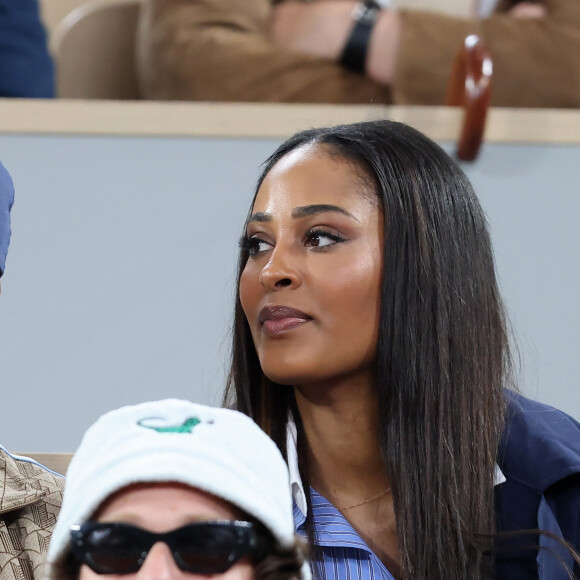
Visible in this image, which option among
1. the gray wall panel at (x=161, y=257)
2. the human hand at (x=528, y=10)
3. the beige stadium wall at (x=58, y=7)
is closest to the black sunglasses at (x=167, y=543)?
the gray wall panel at (x=161, y=257)

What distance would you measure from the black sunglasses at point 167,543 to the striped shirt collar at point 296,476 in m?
0.42

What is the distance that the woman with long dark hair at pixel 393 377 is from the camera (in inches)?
39.6

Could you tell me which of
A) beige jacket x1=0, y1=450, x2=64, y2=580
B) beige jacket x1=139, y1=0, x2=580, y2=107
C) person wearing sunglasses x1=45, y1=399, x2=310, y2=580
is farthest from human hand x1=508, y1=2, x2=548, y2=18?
person wearing sunglasses x1=45, y1=399, x2=310, y2=580

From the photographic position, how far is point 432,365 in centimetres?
105

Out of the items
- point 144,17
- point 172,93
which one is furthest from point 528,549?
point 144,17

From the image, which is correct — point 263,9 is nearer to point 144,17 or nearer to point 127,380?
point 144,17

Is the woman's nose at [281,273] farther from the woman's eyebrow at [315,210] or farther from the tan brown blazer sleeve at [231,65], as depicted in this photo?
the tan brown blazer sleeve at [231,65]

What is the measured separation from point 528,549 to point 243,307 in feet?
1.17

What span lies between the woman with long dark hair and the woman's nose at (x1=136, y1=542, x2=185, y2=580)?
0.41 meters

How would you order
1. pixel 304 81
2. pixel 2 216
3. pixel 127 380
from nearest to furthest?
pixel 2 216 < pixel 127 380 < pixel 304 81

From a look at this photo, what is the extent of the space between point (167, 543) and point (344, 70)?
3.63ft

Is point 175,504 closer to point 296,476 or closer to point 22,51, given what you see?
point 296,476

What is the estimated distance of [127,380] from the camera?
1454mm

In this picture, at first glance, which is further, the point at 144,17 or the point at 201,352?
the point at 144,17
